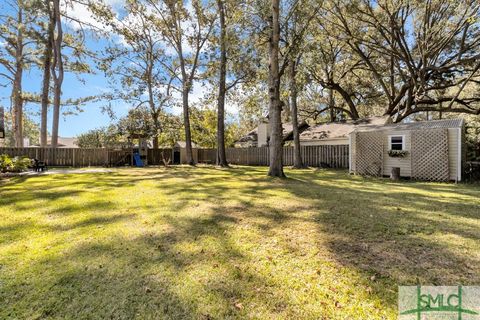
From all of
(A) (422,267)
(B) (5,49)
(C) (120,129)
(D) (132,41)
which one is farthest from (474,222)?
(B) (5,49)

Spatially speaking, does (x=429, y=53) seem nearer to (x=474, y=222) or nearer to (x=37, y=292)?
(x=474, y=222)

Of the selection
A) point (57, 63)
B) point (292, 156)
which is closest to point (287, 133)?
point (292, 156)

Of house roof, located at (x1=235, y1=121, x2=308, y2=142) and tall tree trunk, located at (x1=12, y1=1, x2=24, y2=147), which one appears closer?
tall tree trunk, located at (x1=12, y1=1, x2=24, y2=147)

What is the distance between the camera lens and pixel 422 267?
2.59m

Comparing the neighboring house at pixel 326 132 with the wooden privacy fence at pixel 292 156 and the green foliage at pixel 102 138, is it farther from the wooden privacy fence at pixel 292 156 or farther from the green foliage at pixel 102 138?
the green foliage at pixel 102 138

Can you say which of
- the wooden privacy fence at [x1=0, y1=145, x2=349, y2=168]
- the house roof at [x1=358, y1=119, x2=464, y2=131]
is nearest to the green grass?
the house roof at [x1=358, y1=119, x2=464, y2=131]

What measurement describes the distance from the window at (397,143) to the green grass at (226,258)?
250 inches

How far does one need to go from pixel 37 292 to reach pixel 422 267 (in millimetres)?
3611

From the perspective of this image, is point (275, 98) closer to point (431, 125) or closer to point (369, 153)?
point (369, 153)

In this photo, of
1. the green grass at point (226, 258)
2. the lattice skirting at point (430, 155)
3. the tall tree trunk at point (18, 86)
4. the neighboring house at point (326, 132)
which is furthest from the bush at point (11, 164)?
the neighboring house at point (326, 132)

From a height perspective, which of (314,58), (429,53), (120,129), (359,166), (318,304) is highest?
(429,53)

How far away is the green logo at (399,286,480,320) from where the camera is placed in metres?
1.94

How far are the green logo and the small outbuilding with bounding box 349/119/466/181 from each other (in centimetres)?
966

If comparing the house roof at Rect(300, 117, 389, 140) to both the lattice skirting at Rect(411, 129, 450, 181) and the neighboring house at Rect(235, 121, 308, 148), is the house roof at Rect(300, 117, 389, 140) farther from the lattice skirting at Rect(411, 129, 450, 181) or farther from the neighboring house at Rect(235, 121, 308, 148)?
the lattice skirting at Rect(411, 129, 450, 181)
